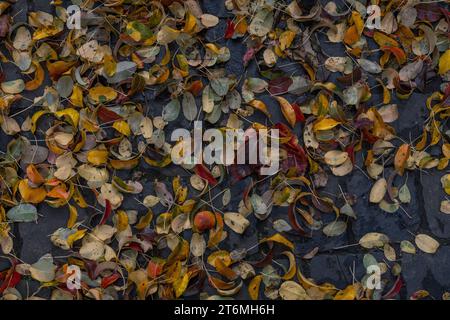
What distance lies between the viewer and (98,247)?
5.12 feet

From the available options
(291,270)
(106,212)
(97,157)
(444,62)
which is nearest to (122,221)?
(106,212)

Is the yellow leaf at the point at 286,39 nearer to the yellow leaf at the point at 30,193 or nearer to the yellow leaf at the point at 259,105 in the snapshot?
the yellow leaf at the point at 259,105

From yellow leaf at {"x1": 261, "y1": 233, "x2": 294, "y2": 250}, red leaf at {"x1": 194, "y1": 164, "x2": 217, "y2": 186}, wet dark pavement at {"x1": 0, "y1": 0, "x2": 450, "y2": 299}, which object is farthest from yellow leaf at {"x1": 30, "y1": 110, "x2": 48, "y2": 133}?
yellow leaf at {"x1": 261, "y1": 233, "x2": 294, "y2": 250}

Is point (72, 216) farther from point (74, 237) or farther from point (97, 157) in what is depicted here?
point (97, 157)

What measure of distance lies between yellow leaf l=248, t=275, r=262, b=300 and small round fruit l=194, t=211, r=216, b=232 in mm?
159

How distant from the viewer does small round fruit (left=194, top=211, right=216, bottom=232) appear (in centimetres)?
156

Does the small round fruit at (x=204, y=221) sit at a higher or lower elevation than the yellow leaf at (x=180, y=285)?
higher

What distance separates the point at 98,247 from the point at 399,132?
767 mm

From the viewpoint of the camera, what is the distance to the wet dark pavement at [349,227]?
5.19 ft

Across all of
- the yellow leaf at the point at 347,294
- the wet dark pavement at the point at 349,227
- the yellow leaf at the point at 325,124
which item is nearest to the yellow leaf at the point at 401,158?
the wet dark pavement at the point at 349,227

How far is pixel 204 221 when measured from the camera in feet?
5.14

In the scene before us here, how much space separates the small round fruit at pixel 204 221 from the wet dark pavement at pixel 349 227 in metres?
0.05
